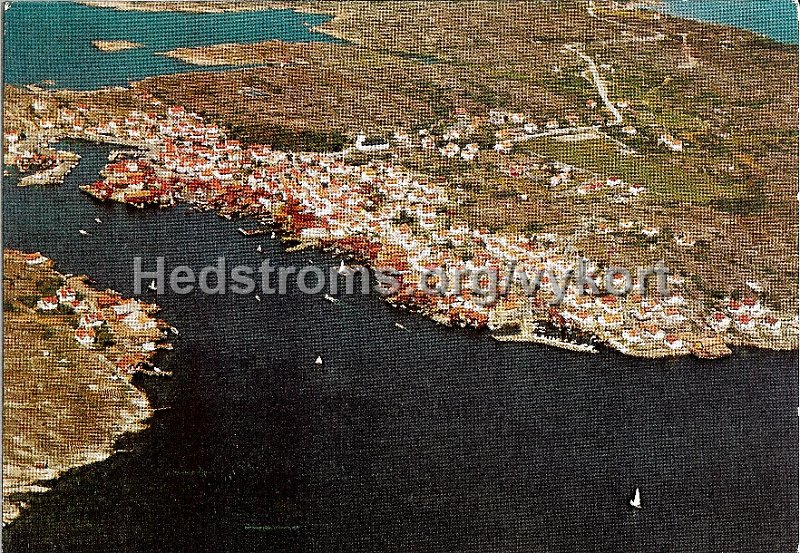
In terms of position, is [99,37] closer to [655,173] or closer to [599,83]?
[599,83]

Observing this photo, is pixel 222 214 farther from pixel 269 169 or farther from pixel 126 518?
pixel 126 518

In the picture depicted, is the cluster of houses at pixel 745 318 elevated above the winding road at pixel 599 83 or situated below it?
below

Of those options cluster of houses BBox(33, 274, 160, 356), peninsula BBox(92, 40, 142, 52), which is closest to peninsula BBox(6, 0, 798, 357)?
peninsula BBox(92, 40, 142, 52)

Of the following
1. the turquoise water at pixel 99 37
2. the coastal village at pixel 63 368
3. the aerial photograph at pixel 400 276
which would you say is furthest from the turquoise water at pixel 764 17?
the coastal village at pixel 63 368

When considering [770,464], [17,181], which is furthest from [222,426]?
[770,464]

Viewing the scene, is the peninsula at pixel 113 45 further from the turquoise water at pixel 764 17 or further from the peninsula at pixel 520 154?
the turquoise water at pixel 764 17

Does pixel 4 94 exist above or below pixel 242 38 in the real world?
below

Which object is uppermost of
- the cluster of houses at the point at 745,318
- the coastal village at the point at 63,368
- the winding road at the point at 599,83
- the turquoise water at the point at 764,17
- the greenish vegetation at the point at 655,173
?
the turquoise water at the point at 764,17
